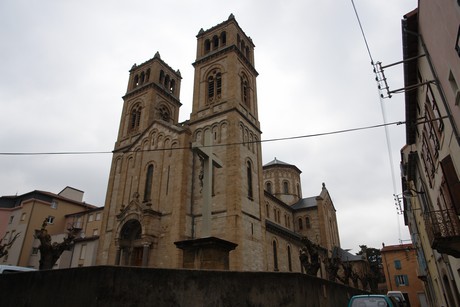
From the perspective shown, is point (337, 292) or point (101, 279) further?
point (337, 292)

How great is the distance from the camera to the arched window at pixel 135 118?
30.5 meters

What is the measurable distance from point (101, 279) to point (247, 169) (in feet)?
63.2

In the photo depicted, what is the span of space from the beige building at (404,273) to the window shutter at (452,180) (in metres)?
38.2

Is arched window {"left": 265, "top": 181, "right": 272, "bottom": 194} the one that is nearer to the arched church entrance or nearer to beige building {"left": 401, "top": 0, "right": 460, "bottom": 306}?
the arched church entrance

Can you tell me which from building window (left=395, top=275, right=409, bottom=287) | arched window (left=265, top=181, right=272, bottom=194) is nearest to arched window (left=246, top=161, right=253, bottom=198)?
arched window (left=265, top=181, right=272, bottom=194)

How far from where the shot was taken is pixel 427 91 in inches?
396

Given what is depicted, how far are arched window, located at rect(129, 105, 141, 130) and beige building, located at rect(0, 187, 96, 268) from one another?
13.0 m

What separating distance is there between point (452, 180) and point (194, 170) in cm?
1731

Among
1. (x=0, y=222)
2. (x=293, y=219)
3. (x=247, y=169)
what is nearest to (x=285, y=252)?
(x=247, y=169)

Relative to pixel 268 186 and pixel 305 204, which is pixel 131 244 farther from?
pixel 268 186

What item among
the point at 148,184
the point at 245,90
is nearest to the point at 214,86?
the point at 245,90

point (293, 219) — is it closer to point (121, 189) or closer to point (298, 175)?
point (298, 175)

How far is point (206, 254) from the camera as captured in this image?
887 cm

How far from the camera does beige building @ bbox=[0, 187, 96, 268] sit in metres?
33.7
